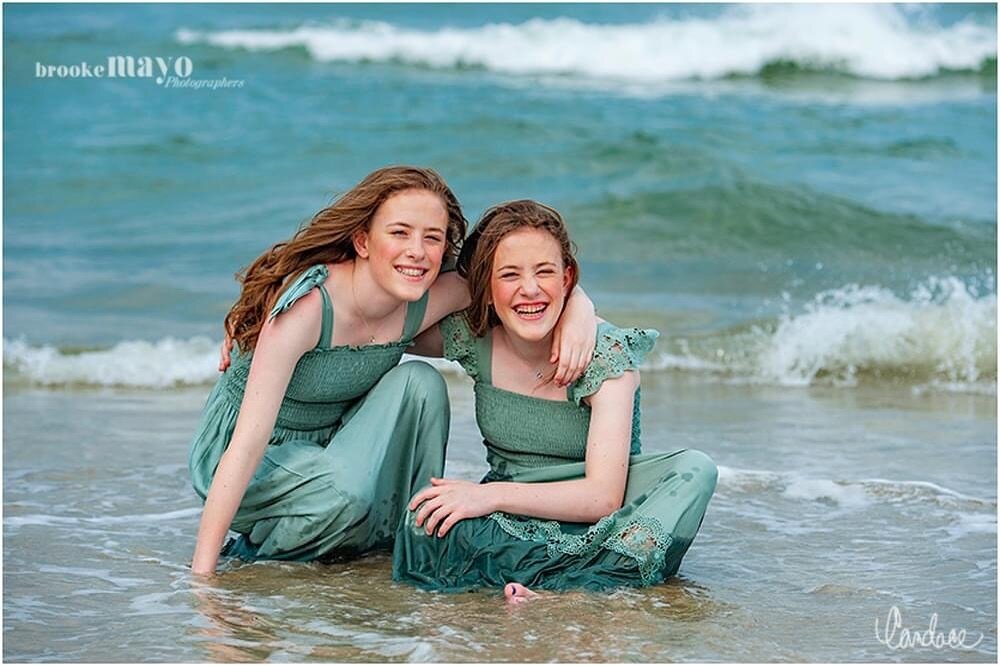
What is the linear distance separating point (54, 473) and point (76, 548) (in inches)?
45.0

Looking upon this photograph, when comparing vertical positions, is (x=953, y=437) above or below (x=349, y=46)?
below

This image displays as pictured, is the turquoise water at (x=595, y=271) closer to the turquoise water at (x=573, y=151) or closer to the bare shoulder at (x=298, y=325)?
the turquoise water at (x=573, y=151)

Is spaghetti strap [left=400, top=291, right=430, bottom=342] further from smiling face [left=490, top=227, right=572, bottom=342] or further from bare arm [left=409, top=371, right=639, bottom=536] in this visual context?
bare arm [left=409, top=371, right=639, bottom=536]

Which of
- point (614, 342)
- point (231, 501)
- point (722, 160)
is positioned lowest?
point (231, 501)

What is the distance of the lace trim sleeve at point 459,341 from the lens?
3.85 m

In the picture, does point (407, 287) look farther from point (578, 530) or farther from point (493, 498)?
point (578, 530)

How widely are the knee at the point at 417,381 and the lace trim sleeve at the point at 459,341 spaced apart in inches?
3.5

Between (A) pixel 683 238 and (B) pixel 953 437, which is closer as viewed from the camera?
(B) pixel 953 437

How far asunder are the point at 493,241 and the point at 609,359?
43 centimetres

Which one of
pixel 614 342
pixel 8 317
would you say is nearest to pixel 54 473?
pixel 614 342

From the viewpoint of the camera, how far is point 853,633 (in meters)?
3.24

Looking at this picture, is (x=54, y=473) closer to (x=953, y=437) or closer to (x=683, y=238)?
(x=953, y=437)

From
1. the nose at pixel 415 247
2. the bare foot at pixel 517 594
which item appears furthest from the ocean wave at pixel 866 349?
the bare foot at pixel 517 594

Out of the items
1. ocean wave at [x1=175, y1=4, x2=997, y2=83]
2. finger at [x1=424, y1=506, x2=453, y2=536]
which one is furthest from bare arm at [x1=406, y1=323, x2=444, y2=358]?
ocean wave at [x1=175, y1=4, x2=997, y2=83]
